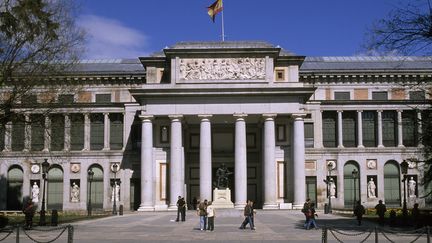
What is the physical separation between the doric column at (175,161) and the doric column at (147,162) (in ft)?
8.46

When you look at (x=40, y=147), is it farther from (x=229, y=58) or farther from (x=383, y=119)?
(x=383, y=119)

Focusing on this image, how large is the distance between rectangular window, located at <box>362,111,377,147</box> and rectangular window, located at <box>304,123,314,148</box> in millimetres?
6598

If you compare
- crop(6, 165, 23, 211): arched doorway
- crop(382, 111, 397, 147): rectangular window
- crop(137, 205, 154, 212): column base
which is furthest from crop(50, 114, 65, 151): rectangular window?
crop(382, 111, 397, 147): rectangular window

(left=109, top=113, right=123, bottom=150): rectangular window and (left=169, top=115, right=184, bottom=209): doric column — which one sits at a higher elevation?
(left=109, top=113, right=123, bottom=150): rectangular window

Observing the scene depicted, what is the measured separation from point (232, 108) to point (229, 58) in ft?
18.1

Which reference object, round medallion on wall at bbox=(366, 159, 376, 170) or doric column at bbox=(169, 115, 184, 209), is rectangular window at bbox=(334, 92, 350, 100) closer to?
round medallion on wall at bbox=(366, 159, 376, 170)

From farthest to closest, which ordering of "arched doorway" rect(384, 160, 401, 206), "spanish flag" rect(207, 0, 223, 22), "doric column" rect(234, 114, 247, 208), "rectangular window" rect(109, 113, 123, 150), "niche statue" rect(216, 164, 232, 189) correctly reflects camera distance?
"rectangular window" rect(109, 113, 123, 150) → "arched doorway" rect(384, 160, 401, 206) → "spanish flag" rect(207, 0, 223, 22) → "doric column" rect(234, 114, 247, 208) → "niche statue" rect(216, 164, 232, 189)

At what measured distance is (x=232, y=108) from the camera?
6800 cm

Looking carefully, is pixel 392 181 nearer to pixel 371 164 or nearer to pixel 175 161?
pixel 371 164

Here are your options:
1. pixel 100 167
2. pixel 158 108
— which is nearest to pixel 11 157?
pixel 100 167

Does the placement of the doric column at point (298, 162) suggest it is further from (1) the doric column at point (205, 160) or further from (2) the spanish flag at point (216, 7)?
(2) the spanish flag at point (216, 7)

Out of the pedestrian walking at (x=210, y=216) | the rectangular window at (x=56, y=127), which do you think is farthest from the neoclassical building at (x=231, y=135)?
the pedestrian walking at (x=210, y=216)

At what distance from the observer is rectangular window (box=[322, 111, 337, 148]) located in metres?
80.1

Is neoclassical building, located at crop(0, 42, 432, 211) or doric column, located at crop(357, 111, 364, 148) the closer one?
neoclassical building, located at crop(0, 42, 432, 211)
